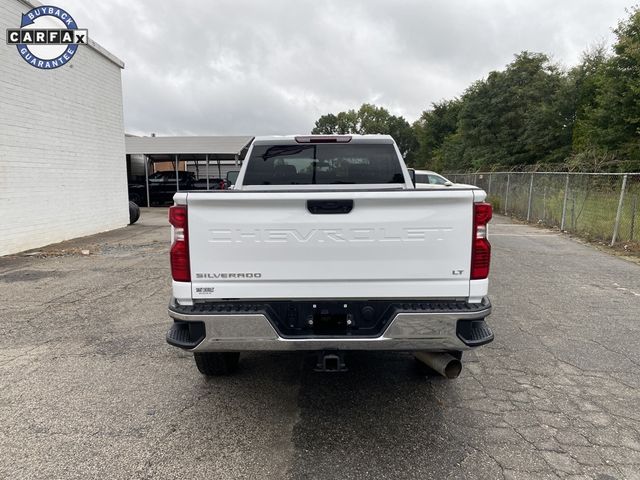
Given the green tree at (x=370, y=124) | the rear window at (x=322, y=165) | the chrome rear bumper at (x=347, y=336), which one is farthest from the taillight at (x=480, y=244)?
the green tree at (x=370, y=124)

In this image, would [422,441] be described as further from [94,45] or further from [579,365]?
[94,45]

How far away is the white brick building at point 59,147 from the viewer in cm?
940

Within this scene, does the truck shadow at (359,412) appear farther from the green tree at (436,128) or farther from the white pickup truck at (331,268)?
the green tree at (436,128)

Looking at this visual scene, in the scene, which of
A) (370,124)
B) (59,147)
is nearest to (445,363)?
(59,147)

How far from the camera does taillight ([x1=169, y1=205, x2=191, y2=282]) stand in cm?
269

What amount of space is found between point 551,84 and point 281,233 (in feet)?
128

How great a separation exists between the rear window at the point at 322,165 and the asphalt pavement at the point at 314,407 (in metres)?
1.77

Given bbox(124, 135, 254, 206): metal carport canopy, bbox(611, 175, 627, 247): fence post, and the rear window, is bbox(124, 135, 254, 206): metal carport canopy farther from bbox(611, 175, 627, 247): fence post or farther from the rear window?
the rear window

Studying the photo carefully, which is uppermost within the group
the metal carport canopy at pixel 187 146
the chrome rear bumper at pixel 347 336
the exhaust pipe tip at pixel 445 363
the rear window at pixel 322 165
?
the metal carport canopy at pixel 187 146

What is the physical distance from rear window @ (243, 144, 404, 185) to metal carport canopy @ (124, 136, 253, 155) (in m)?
20.3

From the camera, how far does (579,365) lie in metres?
4.01

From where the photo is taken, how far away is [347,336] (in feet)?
9.01

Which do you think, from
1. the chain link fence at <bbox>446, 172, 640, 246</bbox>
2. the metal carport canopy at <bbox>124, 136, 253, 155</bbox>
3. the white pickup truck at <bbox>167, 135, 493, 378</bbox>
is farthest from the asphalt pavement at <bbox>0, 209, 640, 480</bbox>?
the metal carport canopy at <bbox>124, 136, 253, 155</bbox>

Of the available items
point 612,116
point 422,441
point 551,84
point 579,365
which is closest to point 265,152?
Result: point 422,441
